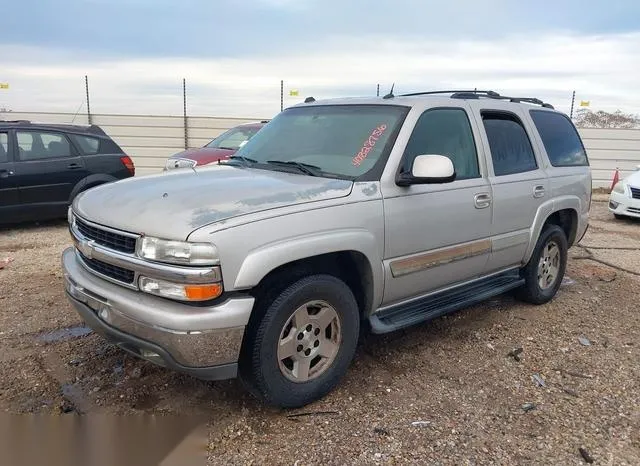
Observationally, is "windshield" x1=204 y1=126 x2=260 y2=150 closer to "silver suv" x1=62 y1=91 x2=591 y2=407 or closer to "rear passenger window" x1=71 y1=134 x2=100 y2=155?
"rear passenger window" x1=71 y1=134 x2=100 y2=155

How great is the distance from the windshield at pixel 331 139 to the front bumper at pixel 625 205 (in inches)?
321

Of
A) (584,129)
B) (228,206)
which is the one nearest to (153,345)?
(228,206)

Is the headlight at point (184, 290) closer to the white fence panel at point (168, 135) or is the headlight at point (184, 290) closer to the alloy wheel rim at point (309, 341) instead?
the alloy wheel rim at point (309, 341)

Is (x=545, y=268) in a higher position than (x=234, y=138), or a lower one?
lower

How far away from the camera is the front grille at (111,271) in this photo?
2980 mm

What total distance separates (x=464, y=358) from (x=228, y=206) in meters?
2.23

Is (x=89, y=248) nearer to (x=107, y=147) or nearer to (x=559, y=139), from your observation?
(x=559, y=139)

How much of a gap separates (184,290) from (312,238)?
2.48 feet

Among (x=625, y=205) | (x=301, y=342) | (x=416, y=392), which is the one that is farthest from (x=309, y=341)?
(x=625, y=205)

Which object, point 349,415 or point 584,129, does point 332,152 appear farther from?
point 584,129

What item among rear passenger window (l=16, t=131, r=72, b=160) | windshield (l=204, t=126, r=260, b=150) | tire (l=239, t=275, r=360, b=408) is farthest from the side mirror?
windshield (l=204, t=126, r=260, b=150)

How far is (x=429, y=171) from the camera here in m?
3.53

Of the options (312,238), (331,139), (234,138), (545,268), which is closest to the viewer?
(312,238)

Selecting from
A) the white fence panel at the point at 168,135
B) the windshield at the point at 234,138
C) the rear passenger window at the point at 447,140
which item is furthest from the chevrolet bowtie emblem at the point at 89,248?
the white fence panel at the point at 168,135
